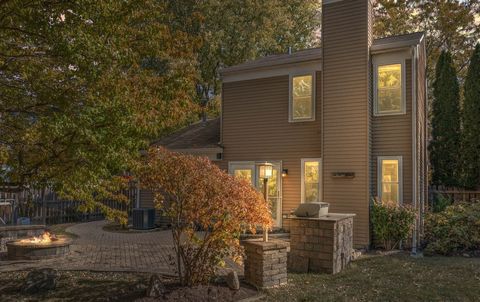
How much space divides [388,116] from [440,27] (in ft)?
41.0

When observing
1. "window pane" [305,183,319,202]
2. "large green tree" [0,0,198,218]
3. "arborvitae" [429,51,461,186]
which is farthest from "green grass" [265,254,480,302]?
"arborvitae" [429,51,461,186]

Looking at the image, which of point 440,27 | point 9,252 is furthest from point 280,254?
point 440,27

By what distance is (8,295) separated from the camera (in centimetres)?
661

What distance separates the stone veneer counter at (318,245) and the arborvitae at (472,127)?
1083 centimetres

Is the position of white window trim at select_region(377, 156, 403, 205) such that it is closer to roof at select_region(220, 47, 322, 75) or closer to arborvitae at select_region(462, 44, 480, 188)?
roof at select_region(220, 47, 322, 75)

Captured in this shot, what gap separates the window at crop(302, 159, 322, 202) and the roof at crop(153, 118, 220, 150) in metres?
3.52

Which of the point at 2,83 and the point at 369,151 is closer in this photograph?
the point at 2,83

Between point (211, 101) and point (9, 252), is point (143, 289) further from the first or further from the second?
point (211, 101)

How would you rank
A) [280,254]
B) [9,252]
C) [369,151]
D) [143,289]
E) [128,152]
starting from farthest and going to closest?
[369,151]
[9,252]
[280,254]
[143,289]
[128,152]

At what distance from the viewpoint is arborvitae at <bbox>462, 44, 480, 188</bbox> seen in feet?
56.6

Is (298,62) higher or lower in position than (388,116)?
higher

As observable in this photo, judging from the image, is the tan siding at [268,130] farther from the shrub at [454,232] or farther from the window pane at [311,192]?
the shrub at [454,232]

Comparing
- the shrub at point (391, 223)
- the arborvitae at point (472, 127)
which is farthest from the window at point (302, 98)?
the arborvitae at point (472, 127)

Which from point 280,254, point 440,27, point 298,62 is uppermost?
point 440,27
